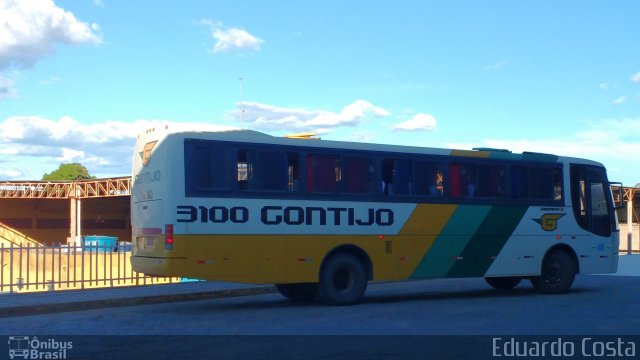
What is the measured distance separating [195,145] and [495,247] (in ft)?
24.3

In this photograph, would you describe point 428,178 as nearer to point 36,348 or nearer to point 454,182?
point 454,182

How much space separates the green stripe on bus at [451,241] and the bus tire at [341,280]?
4.69ft

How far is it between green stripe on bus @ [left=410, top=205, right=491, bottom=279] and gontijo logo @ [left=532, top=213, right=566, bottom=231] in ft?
5.75

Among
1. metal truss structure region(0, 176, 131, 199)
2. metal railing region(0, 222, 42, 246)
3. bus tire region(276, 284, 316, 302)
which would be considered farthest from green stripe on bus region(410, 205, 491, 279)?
metal railing region(0, 222, 42, 246)

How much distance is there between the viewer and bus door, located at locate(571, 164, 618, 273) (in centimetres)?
1847

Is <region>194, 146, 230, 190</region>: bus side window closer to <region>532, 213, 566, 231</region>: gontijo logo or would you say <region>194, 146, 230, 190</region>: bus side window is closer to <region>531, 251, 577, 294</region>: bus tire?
<region>532, 213, 566, 231</region>: gontijo logo

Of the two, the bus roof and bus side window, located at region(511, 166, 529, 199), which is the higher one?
the bus roof

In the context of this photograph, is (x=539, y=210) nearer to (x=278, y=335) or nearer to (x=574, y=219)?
(x=574, y=219)

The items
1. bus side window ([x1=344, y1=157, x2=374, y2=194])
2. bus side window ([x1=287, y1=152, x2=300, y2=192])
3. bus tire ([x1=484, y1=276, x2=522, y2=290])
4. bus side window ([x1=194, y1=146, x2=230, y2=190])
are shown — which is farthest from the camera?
bus tire ([x1=484, y1=276, x2=522, y2=290])

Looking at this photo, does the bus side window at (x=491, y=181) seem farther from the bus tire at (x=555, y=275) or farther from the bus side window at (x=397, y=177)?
the bus tire at (x=555, y=275)

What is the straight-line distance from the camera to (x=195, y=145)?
1369cm

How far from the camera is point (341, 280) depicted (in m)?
15.2

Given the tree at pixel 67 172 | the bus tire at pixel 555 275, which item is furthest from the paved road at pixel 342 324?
the tree at pixel 67 172

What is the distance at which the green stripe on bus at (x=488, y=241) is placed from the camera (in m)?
16.7
